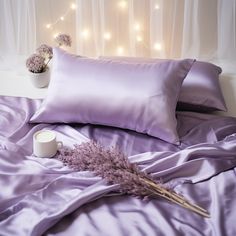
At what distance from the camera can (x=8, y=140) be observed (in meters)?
1.24

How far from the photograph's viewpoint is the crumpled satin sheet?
91 cm

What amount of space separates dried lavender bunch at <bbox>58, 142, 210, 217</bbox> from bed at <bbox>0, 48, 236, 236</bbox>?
2 cm

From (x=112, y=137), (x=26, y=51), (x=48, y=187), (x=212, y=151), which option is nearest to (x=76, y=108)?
(x=112, y=137)

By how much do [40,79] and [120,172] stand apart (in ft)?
3.03

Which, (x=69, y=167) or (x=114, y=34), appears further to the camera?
(x=114, y=34)

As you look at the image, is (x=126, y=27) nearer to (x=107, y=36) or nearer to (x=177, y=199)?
(x=107, y=36)

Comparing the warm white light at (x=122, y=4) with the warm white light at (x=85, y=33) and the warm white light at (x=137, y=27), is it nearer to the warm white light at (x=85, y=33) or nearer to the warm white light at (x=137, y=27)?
the warm white light at (x=137, y=27)

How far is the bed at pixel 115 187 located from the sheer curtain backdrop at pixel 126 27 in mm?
624

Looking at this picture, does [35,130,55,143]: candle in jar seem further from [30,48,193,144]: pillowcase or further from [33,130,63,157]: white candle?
[30,48,193,144]: pillowcase

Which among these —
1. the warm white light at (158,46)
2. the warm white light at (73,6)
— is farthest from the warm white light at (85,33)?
the warm white light at (158,46)

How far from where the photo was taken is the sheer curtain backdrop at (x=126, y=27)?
180cm

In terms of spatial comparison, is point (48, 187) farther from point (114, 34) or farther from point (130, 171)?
point (114, 34)

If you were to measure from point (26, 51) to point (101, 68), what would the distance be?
881 millimetres

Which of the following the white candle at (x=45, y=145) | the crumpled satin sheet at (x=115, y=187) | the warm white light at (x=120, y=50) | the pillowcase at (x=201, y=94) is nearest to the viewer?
the crumpled satin sheet at (x=115, y=187)
